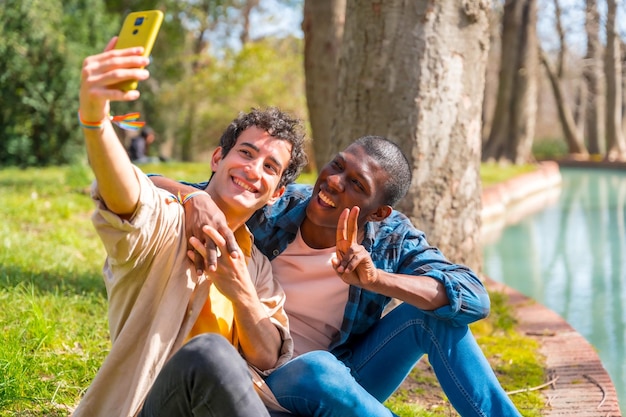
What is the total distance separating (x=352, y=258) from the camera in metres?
2.55

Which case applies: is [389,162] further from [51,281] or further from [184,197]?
[51,281]

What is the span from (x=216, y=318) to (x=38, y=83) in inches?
499

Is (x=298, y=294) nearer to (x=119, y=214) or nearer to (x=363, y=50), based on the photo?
(x=119, y=214)

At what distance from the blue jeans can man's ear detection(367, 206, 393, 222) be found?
353 mm

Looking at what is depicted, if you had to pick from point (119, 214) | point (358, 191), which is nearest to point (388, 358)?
point (358, 191)

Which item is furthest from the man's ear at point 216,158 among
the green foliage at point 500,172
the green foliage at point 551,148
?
the green foliage at point 551,148

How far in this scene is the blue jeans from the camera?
8.19 feet

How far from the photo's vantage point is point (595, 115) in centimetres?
2798

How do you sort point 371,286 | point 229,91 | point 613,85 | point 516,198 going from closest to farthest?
1. point 371,286
2. point 516,198
3. point 229,91
4. point 613,85

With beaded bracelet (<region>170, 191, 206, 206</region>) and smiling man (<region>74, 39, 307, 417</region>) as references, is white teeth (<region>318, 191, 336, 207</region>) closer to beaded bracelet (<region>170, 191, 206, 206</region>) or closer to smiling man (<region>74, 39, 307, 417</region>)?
smiling man (<region>74, 39, 307, 417</region>)

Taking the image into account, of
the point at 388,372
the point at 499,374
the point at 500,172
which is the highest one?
the point at 388,372

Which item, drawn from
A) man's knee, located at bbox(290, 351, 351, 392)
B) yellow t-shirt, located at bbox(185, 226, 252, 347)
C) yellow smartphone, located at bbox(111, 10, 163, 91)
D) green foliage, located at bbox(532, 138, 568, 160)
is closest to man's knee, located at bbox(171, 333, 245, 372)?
yellow t-shirt, located at bbox(185, 226, 252, 347)

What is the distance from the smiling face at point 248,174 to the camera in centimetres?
267

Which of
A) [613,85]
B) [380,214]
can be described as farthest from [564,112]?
[380,214]
